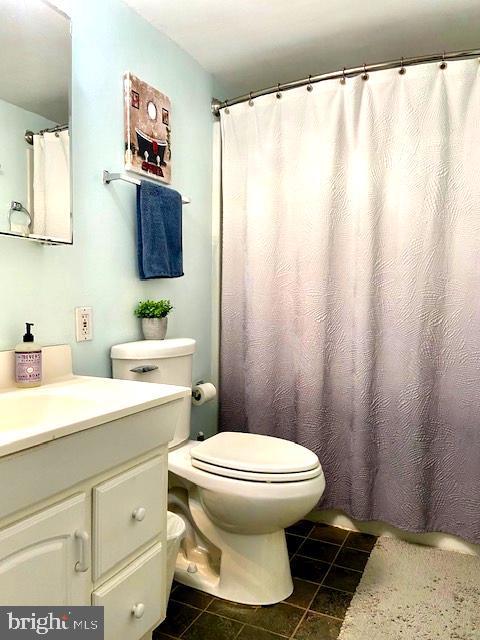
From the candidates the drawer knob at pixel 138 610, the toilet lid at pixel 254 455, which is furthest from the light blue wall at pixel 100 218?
the drawer knob at pixel 138 610

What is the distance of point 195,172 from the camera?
2.39m

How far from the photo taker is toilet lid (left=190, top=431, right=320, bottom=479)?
65.9 inches

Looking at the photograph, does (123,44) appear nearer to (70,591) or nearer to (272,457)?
(272,457)

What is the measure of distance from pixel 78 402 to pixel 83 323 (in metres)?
0.43

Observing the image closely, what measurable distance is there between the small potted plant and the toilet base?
79 cm

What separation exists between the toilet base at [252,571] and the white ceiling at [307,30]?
6.48 ft

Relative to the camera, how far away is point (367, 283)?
2.14 metres

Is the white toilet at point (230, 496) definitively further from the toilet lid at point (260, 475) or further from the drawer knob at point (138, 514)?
the drawer knob at point (138, 514)

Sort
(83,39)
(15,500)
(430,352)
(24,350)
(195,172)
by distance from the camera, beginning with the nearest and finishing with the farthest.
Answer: (15,500)
(24,350)
(83,39)
(430,352)
(195,172)

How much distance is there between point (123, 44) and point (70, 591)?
1.83 meters

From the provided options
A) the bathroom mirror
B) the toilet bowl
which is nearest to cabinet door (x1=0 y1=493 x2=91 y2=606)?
the toilet bowl

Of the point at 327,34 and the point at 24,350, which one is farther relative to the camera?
the point at 327,34

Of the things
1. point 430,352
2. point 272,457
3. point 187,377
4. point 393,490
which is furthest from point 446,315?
point 187,377

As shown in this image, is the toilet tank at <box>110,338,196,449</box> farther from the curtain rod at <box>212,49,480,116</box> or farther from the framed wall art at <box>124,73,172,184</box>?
the curtain rod at <box>212,49,480,116</box>
